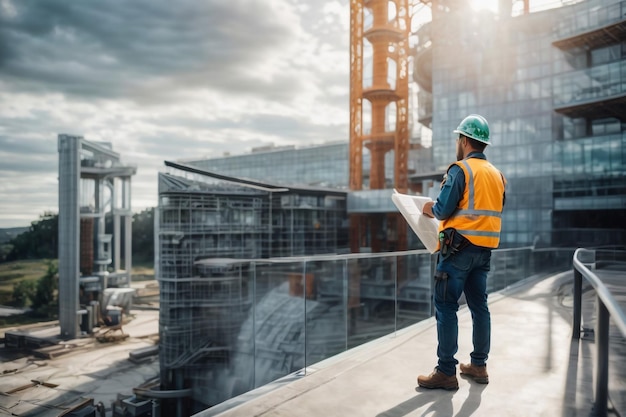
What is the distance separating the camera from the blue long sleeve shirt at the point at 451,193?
3.26 metres

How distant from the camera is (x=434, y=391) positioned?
10.9 feet

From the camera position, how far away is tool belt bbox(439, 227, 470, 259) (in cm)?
331

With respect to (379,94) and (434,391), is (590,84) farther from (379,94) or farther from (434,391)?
(434,391)

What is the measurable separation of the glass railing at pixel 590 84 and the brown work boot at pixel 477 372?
30329 mm

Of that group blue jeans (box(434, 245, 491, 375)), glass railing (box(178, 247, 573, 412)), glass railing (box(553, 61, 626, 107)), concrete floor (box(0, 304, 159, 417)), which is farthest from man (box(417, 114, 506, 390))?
glass railing (box(553, 61, 626, 107))

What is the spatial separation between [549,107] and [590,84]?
2.82 meters

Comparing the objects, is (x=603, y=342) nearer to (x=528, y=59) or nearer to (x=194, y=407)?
(x=194, y=407)

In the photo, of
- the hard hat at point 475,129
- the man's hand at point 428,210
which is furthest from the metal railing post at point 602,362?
the hard hat at point 475,129

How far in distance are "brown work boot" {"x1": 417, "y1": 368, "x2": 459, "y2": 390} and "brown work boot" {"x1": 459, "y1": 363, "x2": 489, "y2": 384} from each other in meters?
0.27

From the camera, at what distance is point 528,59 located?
104 feet

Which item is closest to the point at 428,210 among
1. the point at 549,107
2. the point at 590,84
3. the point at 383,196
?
the point at 383,196

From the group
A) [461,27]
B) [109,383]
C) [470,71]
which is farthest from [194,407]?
[461,27]

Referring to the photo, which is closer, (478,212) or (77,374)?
(478,212)

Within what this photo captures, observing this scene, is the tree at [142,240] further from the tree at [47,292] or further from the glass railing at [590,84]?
the glass railing at [590,84]
